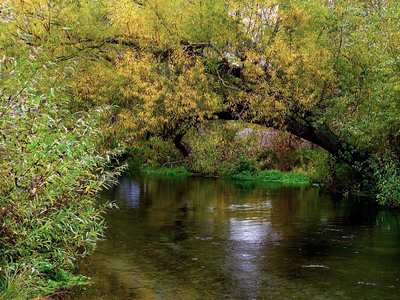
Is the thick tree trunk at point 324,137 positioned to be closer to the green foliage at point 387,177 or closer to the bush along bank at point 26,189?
the green foliage at point 387,177

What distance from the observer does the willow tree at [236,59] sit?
73.4ft

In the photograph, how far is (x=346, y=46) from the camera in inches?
891

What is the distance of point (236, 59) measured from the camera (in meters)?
22.9

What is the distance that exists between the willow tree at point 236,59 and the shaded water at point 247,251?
3.64 meters

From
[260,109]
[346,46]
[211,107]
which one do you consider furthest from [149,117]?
[346,46]

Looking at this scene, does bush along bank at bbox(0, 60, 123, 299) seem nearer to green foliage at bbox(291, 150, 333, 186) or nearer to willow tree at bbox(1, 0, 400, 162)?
willow tree at bbox(1, 0, 400, 162)

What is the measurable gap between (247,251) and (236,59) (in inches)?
462

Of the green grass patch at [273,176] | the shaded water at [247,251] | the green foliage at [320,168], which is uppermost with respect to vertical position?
the green foliage at [320,168]

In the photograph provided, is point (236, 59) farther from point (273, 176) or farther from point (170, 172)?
point (170, 172)

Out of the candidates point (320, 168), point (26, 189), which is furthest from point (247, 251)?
point (320, 168)

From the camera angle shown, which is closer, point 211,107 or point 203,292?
point 203,292

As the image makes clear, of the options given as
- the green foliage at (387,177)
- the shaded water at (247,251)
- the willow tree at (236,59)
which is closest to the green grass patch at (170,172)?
the willow tree at (236,59)

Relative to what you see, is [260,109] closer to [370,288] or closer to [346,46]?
[346,46]

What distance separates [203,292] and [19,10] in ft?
57.9
